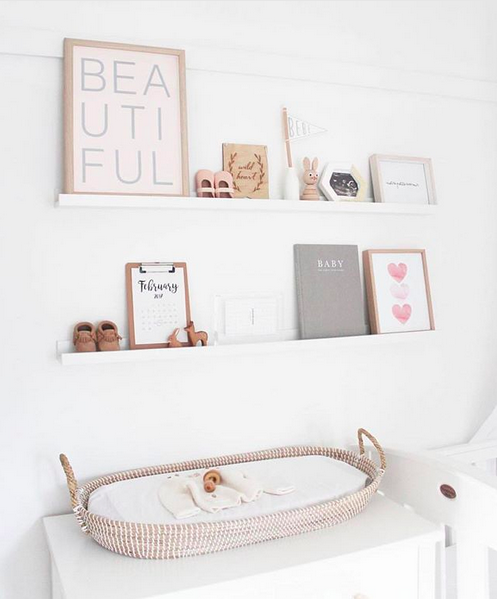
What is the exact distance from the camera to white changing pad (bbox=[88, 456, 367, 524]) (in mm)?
1363

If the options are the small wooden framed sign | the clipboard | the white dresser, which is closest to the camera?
the white dresser

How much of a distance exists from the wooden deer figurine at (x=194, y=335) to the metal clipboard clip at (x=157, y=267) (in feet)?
0.52

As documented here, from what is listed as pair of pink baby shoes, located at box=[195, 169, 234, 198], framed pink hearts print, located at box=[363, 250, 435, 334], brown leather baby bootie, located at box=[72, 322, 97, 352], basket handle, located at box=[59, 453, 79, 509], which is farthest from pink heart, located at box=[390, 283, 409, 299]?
basket handle, located at box=[59, 453, 79, 509]

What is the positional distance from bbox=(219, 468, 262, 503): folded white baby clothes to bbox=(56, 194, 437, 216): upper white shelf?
676 millimetres

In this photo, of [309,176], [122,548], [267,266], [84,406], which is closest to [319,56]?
[309,176]

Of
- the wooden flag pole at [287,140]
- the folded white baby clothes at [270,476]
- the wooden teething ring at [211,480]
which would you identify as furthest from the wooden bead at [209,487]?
the wooden flag pole at [287,140]

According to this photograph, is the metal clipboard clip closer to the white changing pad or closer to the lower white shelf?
the lower white shelf

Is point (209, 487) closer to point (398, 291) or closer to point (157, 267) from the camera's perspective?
point (157, 267)

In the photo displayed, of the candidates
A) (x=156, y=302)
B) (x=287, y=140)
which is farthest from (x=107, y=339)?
(x=287, y=140)

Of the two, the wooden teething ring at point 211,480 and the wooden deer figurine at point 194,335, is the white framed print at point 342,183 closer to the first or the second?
the wooden deer figurine at point 194,335

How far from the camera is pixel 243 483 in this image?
1.46 meters

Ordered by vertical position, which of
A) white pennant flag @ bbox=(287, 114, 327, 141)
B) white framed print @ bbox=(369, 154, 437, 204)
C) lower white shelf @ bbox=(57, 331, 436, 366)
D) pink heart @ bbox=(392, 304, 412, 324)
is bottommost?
lower white shelf @ bbox=(57, 331, 436, 366)

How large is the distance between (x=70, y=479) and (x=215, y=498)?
0.33 metres

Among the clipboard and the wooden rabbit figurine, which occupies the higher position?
the wooden rabbit figurine
